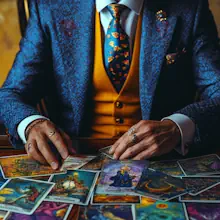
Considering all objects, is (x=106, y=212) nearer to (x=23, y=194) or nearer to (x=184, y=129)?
(x=23, y=194)

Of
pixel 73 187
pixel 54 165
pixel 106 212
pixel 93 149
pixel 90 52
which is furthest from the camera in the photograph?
pixel 90 52

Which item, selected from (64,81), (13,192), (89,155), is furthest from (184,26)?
(13,192)

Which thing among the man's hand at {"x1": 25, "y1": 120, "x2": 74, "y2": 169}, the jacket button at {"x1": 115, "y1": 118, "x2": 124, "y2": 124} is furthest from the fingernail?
the jacket button at {"x1": 115, "y1": 118, "x2": 124, "y2": 124}

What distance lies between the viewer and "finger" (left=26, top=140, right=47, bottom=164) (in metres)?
0.94

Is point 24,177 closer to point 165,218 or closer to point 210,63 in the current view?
point 165,218


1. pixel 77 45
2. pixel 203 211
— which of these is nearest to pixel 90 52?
pixel 77 45

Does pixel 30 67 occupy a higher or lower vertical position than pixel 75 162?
higher

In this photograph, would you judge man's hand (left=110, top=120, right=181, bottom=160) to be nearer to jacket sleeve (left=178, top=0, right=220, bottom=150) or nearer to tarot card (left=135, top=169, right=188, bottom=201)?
tarot card (left=135, top=169, right=188, bottom=201)

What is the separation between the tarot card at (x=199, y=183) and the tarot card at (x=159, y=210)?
72mm

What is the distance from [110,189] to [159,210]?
0.13 metres

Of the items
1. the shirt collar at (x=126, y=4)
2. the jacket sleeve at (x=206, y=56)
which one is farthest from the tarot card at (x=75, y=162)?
the shirt collar at (x=126, y=4)

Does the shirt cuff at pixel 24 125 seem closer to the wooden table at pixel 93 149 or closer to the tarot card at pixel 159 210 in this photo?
the wooden table at pixel 93 149

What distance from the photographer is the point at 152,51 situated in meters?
1.27

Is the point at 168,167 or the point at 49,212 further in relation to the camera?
the point at 168,167
